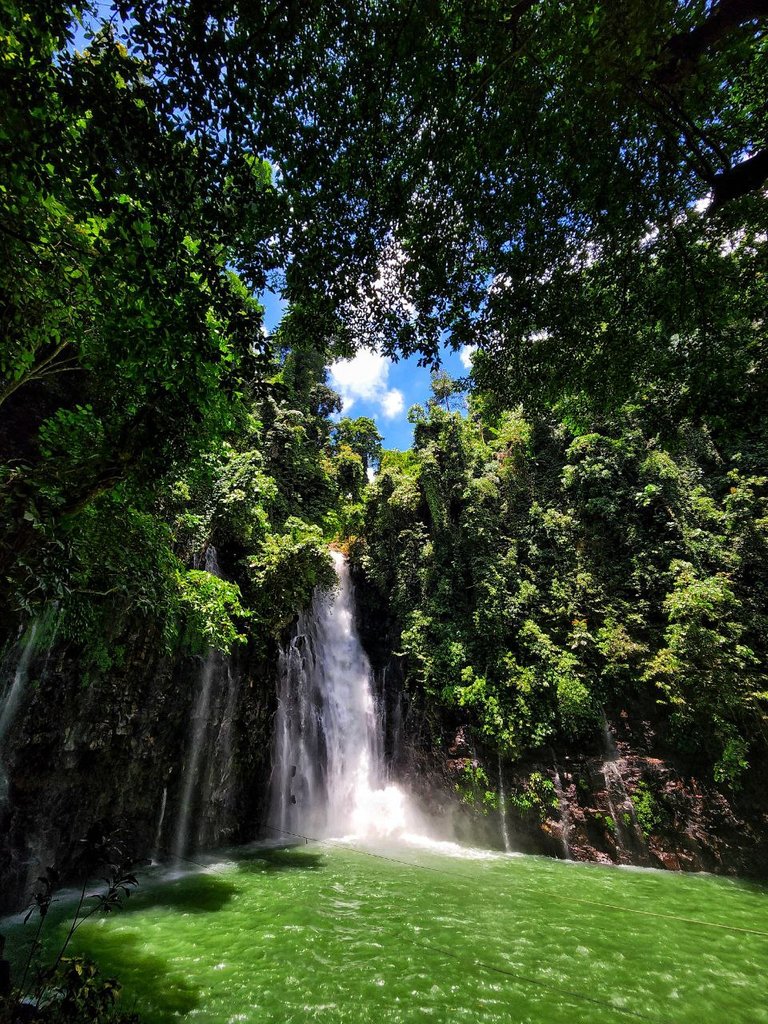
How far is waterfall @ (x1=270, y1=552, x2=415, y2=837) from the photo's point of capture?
1468cm

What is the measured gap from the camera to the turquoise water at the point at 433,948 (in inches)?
200

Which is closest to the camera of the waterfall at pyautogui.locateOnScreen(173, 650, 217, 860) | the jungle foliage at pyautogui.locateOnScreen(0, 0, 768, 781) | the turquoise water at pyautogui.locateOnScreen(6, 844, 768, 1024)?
the jungle foliage at pyautogui.locateOnScreen(0, 0, 768, 781)

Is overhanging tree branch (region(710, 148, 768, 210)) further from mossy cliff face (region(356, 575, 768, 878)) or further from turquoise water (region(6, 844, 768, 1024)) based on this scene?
mossy cliff face (region(356, 575, 768, 878))

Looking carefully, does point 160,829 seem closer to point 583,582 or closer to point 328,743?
point 328,743

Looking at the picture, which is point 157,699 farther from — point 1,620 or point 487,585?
point 487,585

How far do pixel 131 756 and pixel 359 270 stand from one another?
11.7 m

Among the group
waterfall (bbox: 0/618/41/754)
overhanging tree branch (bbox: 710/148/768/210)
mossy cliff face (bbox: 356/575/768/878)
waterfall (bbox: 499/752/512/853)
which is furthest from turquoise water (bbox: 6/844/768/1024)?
overhanging tree branch (bbox: 710/148/768/210)

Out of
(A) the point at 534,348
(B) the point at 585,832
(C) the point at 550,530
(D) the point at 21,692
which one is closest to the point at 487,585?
(C) the point at 550,530

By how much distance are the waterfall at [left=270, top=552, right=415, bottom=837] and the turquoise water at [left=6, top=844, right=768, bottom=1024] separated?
4596 mm

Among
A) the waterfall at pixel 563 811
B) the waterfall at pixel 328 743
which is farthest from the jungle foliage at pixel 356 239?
the waterfall at pixel 328 743

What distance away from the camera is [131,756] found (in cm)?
1011

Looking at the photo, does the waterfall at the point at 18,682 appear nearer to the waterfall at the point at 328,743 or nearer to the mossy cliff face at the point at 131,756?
the mossy cliff face at the point at 131,756

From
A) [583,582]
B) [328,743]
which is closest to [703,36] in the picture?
[583,582]

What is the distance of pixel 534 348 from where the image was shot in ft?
23.4
